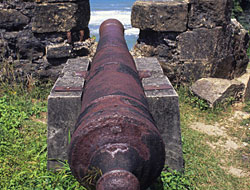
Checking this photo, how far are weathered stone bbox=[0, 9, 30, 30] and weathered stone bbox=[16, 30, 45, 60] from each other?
148 mm

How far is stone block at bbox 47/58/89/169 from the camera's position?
2.92m

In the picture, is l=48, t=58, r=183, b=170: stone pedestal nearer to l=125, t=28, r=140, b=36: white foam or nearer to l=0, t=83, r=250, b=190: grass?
l=0, t=83, r=250, b=190: grass

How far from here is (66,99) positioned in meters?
2.91

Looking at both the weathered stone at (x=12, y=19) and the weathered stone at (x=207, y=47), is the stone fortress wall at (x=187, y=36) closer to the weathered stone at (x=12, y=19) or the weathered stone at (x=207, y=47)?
the weathered stone at (x=207, y=47)

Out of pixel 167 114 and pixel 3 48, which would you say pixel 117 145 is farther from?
pixel 3 48

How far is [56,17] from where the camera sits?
4.66 metres

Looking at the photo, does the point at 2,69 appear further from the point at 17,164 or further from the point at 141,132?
the point at 141,132

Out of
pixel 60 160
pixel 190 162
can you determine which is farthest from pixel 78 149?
pixel 190 162

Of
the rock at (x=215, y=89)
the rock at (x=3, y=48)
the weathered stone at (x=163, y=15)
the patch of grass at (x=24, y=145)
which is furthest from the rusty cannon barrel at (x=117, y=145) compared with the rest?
the rock at (x=3, y=48)

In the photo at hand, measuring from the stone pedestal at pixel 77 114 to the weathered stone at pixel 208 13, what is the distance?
2100 millimetres

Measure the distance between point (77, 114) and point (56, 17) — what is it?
2.28 meters

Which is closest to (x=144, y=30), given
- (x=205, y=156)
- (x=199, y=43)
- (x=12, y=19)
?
(x=199, y=43)

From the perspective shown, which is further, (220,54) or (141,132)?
(220,54)

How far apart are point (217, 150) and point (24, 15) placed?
3.47m
